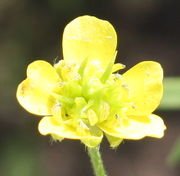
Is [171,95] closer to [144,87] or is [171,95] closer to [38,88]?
[144,87]

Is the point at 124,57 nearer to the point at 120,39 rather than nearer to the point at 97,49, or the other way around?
the point at 120,39

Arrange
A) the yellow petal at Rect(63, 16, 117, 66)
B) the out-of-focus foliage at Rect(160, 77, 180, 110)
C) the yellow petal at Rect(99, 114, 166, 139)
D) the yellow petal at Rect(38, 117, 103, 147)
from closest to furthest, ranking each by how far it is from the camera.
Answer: the yellow petal at Rect(38, 117, 103, 147)
the yellow petal at Rect(99, 114, 166, 139)
the yellow petal at Rect(63, 16, 117, 66)
the out-of-focus foliage at Rect(160, 77, 180, 110)

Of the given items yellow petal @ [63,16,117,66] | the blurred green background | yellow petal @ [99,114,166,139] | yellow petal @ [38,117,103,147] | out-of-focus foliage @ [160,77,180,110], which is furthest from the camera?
the blurred green background

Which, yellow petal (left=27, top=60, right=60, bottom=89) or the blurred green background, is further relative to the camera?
the blurred green background

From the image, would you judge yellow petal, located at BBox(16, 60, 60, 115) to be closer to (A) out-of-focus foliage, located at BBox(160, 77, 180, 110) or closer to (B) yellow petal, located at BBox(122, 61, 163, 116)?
(B) yellow petal, located at BBox(122, 61, 163, 116)

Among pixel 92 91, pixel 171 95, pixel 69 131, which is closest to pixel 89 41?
pixel 92 91

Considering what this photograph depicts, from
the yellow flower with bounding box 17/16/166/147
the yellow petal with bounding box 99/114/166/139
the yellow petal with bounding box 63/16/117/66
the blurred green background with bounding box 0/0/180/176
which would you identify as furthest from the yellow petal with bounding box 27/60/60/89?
the blurred green background with bounding box 0/0/180/176

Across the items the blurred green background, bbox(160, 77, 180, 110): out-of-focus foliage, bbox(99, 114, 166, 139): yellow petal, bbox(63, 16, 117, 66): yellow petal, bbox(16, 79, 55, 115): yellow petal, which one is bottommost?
the blurred green background

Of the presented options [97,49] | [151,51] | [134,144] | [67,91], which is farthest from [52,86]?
[151,51]
